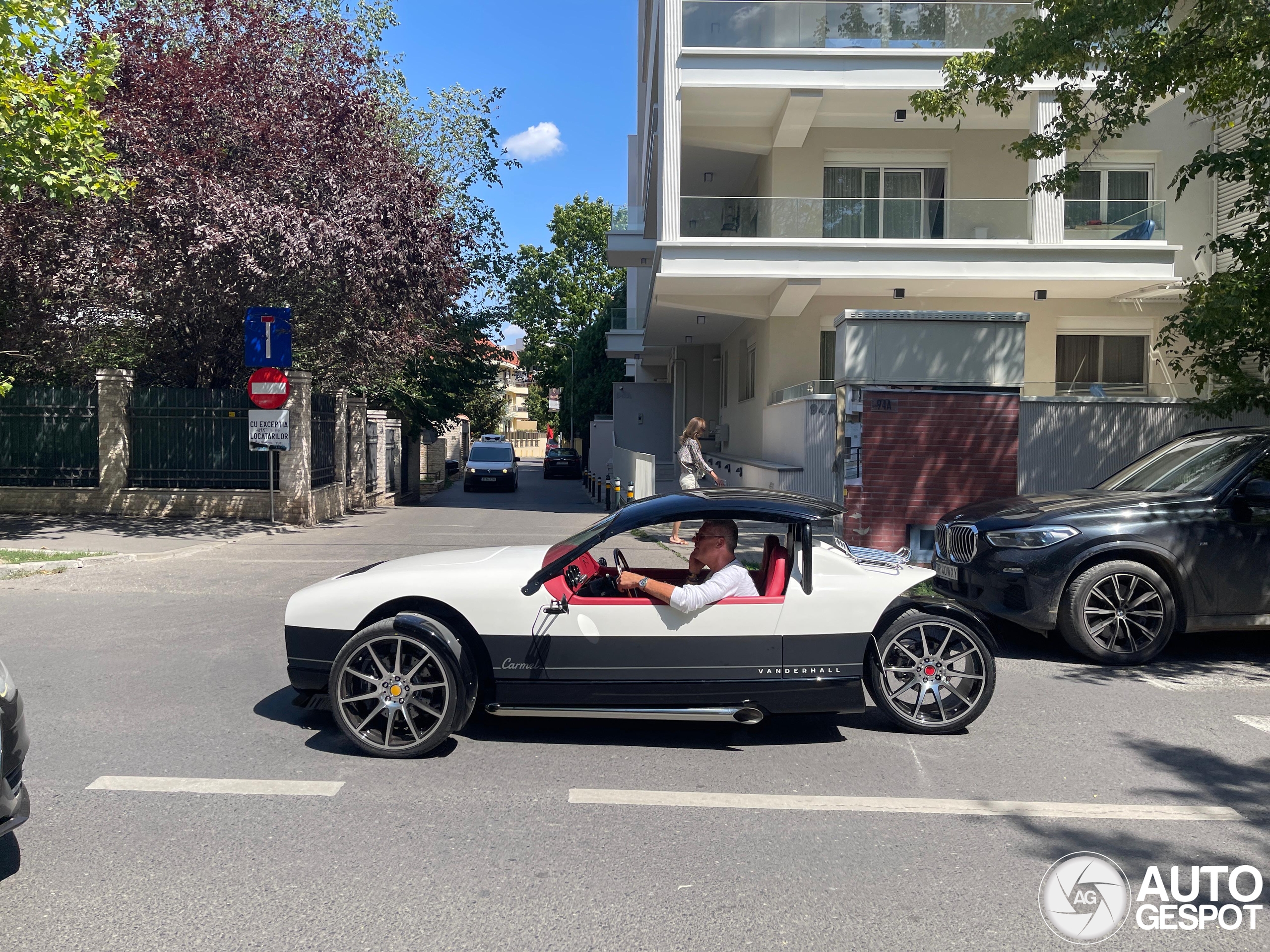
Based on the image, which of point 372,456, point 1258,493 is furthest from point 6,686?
point 372,456

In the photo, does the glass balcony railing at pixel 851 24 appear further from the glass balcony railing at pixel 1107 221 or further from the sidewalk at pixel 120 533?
the sidewalk at pixel 120 533

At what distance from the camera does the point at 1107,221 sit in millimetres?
18984

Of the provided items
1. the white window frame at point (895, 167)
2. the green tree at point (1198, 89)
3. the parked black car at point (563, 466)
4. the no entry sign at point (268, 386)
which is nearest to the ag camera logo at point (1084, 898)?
the green tree at point (1198, 89)

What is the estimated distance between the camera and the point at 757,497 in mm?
5469

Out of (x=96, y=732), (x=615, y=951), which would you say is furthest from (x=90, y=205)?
(x=615, y=951)

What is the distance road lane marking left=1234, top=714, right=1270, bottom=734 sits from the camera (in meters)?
5.85

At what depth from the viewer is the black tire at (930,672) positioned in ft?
17.9

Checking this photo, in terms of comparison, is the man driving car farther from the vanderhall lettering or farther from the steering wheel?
the vanderhall lettering

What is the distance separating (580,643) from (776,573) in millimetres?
1132

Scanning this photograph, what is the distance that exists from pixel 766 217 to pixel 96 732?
15.9 meters

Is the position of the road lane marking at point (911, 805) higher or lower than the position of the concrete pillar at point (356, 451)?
lower

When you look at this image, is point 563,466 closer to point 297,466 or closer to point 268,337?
point 297,466

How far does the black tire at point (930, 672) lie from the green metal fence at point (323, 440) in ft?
48.4

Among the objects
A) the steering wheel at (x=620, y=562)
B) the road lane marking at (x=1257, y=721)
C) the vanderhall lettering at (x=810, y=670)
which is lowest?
the road lane marking at (x=1257, y=721)
